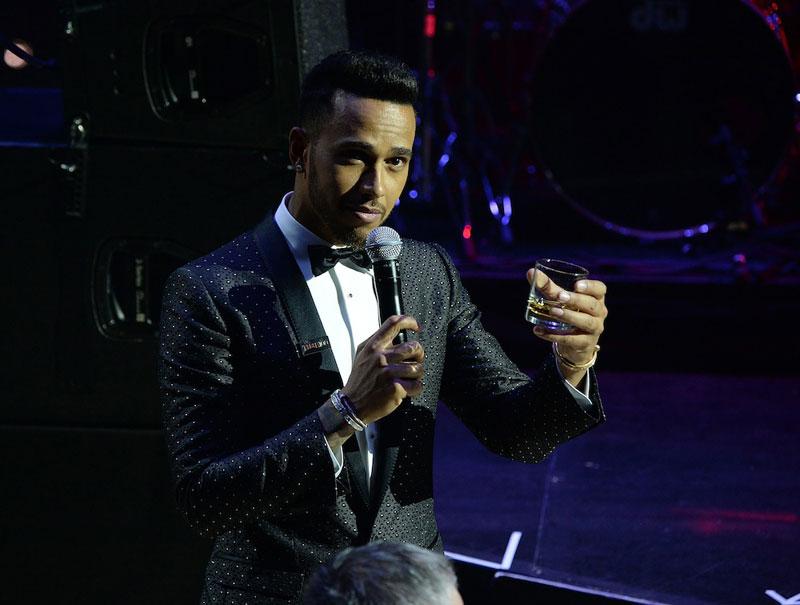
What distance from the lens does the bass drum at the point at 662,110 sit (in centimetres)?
625

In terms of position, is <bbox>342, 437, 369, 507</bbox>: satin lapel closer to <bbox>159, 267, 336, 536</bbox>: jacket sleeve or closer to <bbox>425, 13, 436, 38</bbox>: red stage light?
<bbox>159, 267, 336, 536</bbox>: jacket sleeve

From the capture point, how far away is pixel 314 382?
195 centimetres

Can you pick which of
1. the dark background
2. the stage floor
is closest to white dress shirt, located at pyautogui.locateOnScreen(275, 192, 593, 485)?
the dark background

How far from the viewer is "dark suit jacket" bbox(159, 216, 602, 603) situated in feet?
5.95

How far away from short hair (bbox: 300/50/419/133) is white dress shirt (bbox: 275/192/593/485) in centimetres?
21

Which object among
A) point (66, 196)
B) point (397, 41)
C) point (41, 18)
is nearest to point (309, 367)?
point (66, 196)

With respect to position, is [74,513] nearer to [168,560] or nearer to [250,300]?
[168,560]

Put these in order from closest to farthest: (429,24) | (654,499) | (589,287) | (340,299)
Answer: (589,287)
(340,299)
(654,499)
(429,24)

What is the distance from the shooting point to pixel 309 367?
1.95 m

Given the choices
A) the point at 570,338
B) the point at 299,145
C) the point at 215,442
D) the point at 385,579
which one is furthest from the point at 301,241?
the point at 385,579

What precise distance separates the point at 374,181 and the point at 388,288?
24 cm

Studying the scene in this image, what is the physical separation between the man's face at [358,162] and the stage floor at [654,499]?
183 centimetres

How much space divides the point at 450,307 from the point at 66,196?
1.08 m

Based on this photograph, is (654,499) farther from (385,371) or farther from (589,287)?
(385,371)
